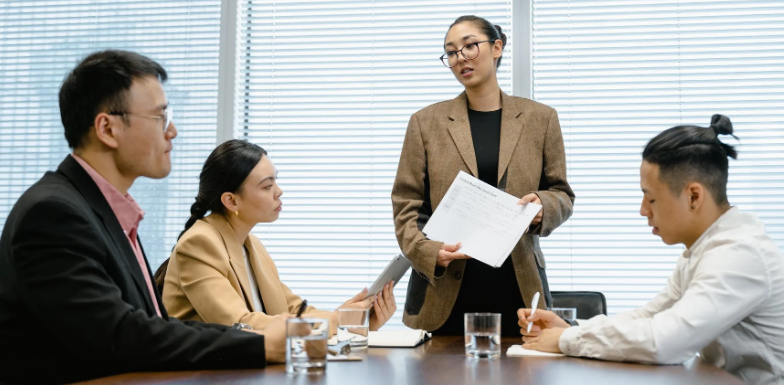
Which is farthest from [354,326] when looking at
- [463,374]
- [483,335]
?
[463,374]

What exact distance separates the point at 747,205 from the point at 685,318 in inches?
94.8

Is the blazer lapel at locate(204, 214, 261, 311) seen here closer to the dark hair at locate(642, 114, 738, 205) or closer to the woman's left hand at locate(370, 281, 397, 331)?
the woman's left hand at locate(370, 281, 397, 331)

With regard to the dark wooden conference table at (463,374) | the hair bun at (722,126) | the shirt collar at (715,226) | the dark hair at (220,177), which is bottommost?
the dark wooden conference table at (463,374)

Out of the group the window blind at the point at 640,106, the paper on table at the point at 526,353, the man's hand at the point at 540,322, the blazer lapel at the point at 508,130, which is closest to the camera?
the paper on table at the point at 526,353

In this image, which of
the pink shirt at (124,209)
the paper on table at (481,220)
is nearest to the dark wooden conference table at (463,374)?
the pink shirt at (124,209)

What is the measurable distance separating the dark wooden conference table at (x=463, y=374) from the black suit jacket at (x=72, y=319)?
4cm

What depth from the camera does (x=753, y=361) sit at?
1.59 m

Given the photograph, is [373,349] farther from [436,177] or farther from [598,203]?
[598,203]

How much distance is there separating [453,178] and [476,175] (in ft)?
0.26

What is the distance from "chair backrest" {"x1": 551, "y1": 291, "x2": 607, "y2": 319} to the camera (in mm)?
2721

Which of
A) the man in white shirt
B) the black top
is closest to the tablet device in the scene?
the black top

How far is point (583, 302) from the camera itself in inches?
108

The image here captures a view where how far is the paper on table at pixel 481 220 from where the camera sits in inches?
88.4

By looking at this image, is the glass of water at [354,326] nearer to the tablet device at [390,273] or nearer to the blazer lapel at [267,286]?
the tablet device at [390,273]
